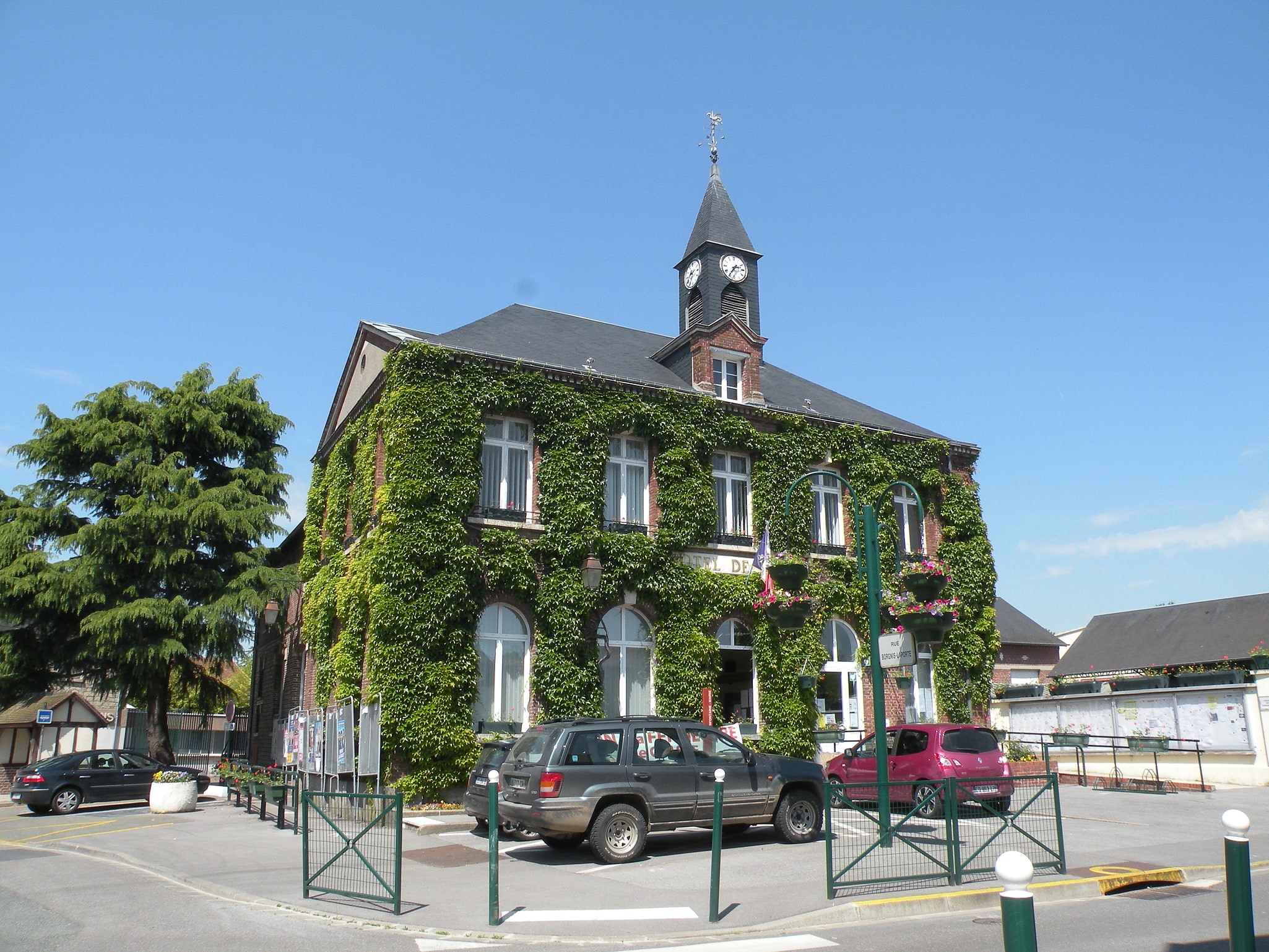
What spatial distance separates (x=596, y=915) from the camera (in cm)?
904

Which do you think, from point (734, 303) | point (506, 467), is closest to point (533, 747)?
point (506, 467)

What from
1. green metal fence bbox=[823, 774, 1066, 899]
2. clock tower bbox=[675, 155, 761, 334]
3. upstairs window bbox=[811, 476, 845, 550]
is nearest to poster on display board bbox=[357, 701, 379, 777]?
green metal fence bbox=[823, 774, 1066, 899]

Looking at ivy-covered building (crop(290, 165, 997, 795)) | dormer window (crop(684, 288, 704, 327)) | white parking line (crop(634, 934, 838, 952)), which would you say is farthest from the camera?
dormer window (crop(684, 288, 704, 327))

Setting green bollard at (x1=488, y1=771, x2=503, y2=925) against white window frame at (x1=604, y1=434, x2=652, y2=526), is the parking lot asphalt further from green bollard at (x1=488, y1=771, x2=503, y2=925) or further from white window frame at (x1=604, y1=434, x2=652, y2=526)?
white window frame at (x1=604, y1=434, x2=652, y2=526)

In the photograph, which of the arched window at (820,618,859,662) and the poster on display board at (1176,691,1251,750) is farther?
the arched window at (820,618,859,662)

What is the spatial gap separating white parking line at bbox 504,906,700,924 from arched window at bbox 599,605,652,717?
34.7ft

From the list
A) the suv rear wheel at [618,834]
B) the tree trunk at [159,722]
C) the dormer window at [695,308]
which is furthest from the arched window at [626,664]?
the tree trunk at [159,722]

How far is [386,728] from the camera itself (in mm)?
17500

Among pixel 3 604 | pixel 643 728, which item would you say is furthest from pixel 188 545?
pixel 643 728

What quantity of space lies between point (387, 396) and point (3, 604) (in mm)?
15099

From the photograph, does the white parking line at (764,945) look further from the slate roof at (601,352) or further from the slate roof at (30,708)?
the slate roof at (30,708)

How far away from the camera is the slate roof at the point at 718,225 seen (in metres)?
25.5

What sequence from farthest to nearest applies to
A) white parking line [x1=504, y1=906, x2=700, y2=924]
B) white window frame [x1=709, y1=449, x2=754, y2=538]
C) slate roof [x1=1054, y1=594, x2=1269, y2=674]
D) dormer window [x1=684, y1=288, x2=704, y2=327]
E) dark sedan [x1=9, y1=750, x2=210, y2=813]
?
slate roof [x1=1054, y1=594, x2=1269, y2=674] < dormer window [x1=684, y1=288, x2=704, y2=327] < white window frame [x1=709, y1=449, x2=754, y2=538] < dark sedan [x1=9, y1=750, x2=210, y2=813] < white parking line [x1=504, y1=906, x2=700, y2=924]

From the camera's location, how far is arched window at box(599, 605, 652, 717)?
20.0 meters
